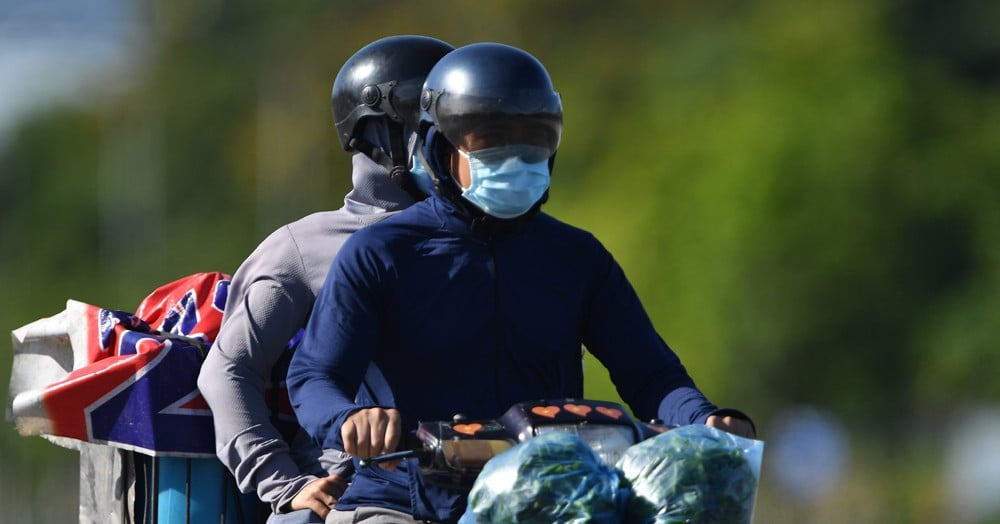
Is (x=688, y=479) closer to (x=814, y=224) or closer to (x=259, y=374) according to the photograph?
(x=259, y=374)

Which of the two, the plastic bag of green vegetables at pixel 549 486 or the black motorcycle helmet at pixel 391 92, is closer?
the plastic bag of green vegetables at pixel 549 486

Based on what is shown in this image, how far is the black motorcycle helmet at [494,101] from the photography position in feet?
15.6

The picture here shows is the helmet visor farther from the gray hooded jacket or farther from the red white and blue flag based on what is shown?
the red white and blue flag

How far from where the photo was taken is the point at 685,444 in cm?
414

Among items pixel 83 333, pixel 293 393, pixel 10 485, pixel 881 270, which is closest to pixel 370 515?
pixel 293 393

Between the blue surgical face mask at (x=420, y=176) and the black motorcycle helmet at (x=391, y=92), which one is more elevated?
the black motorcycle helmet at (x=391, y=92)

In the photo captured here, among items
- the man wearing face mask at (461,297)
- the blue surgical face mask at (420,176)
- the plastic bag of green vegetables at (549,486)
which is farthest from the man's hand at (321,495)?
the plastic bag of green vegetables at (549,486)

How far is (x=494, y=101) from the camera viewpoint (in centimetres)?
473

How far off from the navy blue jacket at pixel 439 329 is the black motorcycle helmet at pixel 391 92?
106cm

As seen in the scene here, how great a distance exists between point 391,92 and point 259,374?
0.98 metres

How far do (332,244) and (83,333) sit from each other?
924 millimetres

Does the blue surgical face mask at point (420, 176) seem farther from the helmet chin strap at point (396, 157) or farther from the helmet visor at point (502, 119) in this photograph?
the helmet visor at point (502, 119)

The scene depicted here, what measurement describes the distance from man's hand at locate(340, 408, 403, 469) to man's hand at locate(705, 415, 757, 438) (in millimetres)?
794

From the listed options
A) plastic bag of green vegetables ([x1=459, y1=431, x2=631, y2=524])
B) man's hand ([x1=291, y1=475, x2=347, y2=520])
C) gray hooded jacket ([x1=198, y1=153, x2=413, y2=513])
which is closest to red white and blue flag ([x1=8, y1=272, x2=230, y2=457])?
gray hooded jacket ([x1=198, y1=153, x2=413, y2=513])
